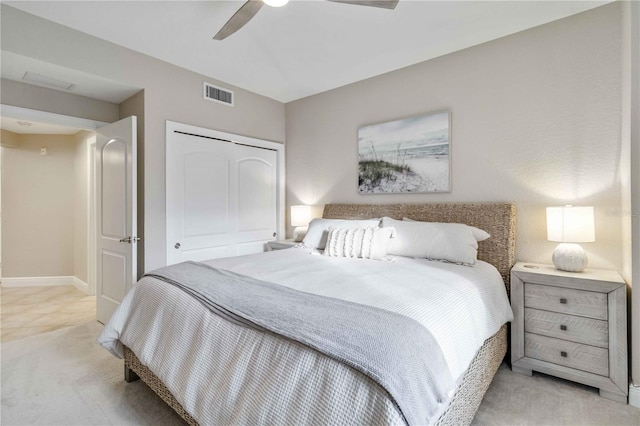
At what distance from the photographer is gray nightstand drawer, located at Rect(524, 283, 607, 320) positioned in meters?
1.90

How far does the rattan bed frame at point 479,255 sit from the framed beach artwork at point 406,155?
8.7 inches

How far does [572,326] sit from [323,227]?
1970mm

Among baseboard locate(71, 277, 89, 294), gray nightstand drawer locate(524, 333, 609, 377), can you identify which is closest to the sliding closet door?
baseboard locate(71, 277, 89, 294)

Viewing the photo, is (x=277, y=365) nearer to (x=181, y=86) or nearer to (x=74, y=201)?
(x=181, y=86)

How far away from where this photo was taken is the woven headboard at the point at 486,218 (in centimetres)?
242

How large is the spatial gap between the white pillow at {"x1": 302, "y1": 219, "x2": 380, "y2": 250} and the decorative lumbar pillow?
0.22m

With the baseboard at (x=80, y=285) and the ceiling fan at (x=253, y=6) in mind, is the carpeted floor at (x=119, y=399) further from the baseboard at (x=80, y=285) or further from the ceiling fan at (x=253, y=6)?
the ceiling fan at (x=253, y=6)

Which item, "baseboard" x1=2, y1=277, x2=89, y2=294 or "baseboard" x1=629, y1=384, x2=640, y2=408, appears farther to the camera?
"baseboard" x1=2, y1=277, x2=89, y2=294

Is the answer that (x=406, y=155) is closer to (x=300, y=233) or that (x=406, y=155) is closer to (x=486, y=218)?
(x=486, y=218)

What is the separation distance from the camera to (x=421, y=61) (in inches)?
118

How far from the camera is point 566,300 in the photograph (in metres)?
2.00

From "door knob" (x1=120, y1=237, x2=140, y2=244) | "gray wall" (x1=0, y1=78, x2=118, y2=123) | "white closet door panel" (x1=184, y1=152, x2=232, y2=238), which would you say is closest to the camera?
"gray wall" (x1=0, y1=78, x2=118, y2=123)

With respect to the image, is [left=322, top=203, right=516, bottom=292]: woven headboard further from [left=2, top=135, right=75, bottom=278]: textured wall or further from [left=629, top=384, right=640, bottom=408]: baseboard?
[left=2, top=135, right=75, bottom=278]: textured wall

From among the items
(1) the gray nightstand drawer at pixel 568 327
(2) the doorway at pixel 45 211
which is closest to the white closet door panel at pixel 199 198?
(2) the doorway at pixel 45 211
